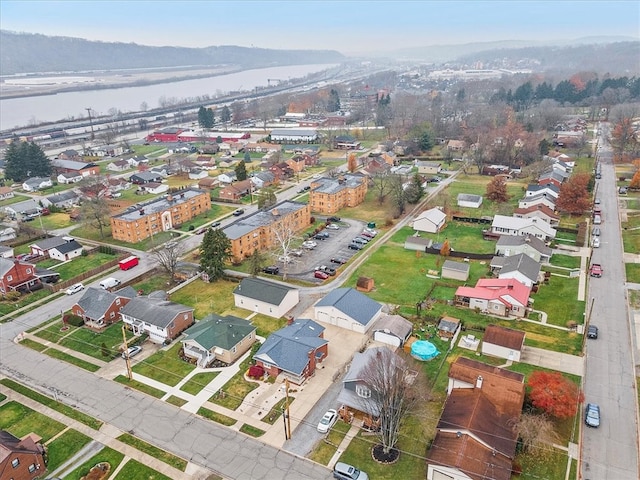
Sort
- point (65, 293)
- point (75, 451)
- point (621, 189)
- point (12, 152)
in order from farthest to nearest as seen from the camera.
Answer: point (12, 152), point (621, 189), point (65, 293), point (75, 451)

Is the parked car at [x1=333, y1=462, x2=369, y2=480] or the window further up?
the window

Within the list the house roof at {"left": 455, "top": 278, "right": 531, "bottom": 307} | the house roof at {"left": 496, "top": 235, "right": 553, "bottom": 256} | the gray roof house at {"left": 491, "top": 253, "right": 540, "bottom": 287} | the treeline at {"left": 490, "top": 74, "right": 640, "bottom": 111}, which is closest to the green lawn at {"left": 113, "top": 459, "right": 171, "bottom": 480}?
the house roof at {"left": 455, "top": 278, "right": 531, "bottom": 307}

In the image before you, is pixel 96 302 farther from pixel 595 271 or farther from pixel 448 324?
pixel 595 271

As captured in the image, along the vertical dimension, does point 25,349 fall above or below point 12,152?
below

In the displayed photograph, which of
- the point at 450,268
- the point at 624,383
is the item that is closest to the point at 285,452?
the point at 624,383

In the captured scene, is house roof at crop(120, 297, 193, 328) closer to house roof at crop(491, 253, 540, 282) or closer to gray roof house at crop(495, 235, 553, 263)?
house roof at crop(491, 253, 540, 282)

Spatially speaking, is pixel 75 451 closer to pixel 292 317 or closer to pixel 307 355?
pixel 307 355
